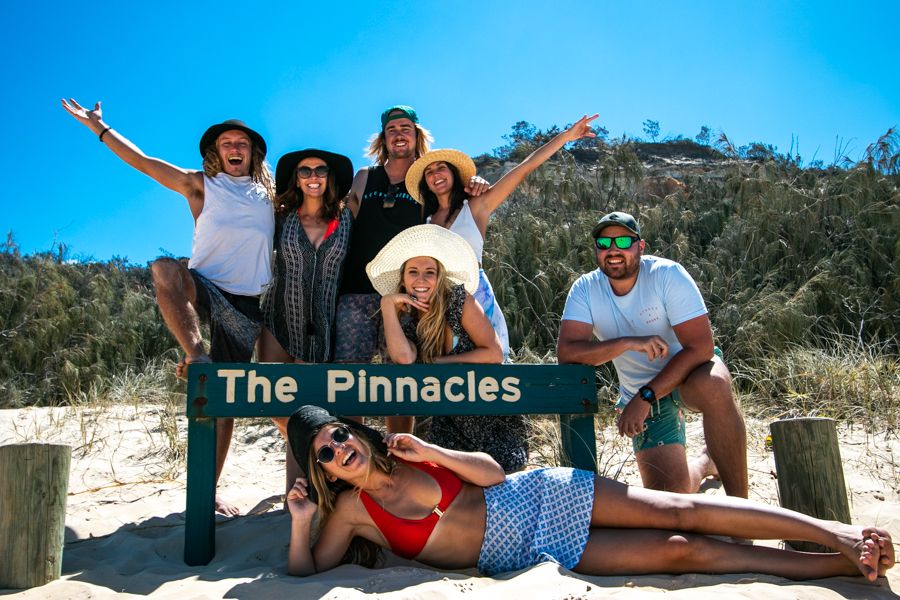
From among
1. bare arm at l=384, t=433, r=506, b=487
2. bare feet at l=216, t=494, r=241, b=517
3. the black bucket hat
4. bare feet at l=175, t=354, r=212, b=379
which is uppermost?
bare feet at l=175, t=354, r=212, b=379

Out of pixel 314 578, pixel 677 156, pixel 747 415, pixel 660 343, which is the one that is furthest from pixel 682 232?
pixel 677 156

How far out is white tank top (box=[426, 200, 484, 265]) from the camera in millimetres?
4625

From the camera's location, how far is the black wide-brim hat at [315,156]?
464cm

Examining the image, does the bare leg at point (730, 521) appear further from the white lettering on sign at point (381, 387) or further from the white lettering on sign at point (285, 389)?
the white lettering on sign at point (285, 389)

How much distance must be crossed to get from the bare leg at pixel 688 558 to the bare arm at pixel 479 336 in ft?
3.96

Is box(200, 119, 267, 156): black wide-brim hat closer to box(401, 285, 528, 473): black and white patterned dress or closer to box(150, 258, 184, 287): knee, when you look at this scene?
box(150, 258, 184, 287): knee

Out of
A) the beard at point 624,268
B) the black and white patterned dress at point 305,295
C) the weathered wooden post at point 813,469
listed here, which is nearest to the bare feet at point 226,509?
the black and white patterned dress at point 305,295

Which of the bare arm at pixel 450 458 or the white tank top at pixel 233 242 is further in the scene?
the white tank top at pixel 233 242

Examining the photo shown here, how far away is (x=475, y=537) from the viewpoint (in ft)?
10.4

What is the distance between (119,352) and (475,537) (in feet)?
22.4

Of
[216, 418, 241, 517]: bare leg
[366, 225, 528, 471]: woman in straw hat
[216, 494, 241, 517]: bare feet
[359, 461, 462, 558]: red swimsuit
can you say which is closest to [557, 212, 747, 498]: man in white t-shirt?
[366, 225, 528, 471]: woman in straw hat

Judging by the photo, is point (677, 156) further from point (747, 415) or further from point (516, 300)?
point (747, 415)

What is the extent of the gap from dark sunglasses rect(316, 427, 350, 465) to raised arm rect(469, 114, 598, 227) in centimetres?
195

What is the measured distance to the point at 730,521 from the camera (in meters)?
3.08
